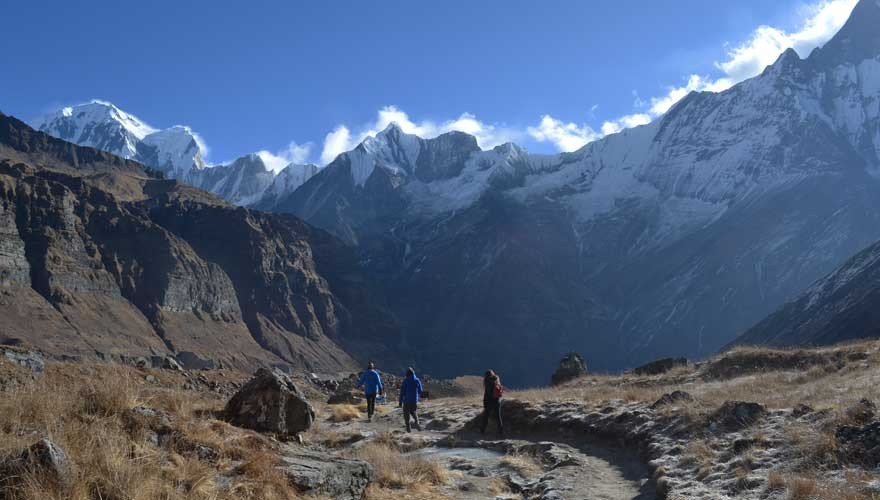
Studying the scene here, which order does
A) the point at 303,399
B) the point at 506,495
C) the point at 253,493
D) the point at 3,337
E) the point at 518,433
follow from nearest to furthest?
the point at 253,493, the point at 506,495, the point at 303,399, the point at 518,433, the point at 3,337

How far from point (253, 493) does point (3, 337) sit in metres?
142

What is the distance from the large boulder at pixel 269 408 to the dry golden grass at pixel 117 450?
2222 mm

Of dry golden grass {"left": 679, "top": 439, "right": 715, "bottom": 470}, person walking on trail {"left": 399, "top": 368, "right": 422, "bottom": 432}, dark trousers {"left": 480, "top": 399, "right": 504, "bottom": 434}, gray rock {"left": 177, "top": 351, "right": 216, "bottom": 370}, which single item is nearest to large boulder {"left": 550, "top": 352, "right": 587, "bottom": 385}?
person walking on trail {"left": 399, "top": 368, "right": 422, "bottom": 432}

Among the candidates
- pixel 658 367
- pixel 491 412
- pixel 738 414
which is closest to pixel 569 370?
pixel 658 367

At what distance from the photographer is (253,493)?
7.72 metres

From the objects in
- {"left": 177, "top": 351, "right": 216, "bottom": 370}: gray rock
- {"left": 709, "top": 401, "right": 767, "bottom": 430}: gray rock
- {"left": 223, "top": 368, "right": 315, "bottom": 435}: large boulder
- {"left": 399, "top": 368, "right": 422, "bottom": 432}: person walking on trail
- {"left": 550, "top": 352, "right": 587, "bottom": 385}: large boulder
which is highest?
{"left": 177, "top": 351, "right": 216, "bottom": 370}: gray rock

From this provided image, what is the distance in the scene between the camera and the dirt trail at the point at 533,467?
41.0 feet

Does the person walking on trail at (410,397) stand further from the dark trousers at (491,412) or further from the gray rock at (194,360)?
the gray rock at (194,360)

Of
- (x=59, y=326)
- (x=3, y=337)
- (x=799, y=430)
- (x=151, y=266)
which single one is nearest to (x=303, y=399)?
(x=799, y=430)

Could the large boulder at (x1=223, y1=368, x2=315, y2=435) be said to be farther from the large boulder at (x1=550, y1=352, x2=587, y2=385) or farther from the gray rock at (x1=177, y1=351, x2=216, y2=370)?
the gray rock at (x1=177, y1=351, x2=216, y2=370)

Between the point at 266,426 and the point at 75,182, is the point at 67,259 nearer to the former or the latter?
the point at 75,182

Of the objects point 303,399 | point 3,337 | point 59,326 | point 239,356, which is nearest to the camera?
point 303,399

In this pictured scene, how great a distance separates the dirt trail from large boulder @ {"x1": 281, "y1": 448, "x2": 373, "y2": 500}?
229cm

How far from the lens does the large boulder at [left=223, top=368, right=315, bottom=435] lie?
12.3 m
